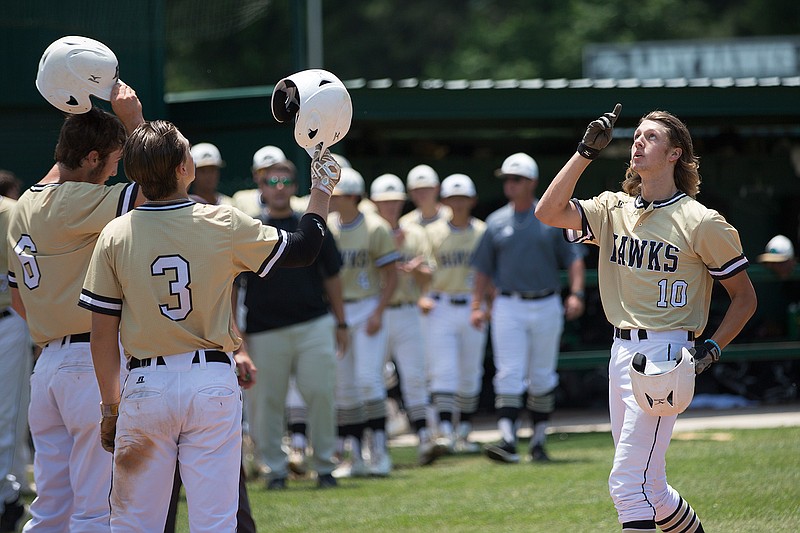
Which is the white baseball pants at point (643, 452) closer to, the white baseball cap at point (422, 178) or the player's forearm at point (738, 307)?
the player's forearm at point (738, 307)

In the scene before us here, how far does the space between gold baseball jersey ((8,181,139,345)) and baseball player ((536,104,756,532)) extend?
1.93 meters

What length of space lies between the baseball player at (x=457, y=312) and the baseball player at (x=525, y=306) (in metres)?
0.89

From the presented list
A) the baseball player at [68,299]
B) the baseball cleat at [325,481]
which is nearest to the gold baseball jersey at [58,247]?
the baseball player at [68,299]

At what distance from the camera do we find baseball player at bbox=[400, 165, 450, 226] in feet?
35.9

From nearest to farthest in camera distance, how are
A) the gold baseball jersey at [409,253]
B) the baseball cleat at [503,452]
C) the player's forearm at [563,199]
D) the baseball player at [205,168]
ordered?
the player's forearm at [563,199] < the baseball player at [205,168] < the baseball cleat at [503,452] < the gold baseball jersey at [409,253]

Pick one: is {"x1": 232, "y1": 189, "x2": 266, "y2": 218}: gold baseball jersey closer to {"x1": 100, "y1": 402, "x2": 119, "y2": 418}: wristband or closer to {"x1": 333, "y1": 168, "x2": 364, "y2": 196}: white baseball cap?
{"x1": 333, "y1": 168, "x2": 364, "y2": 196}: white baseball cap

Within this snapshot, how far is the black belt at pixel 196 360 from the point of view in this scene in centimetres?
414

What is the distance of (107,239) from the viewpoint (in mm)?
4188

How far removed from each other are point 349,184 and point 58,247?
4483 millimetres

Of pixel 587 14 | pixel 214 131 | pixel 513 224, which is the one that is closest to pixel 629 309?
pixel 513 224

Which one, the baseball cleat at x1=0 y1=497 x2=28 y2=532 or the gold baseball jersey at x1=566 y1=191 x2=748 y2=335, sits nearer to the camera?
the gold baseball jersey at x1=566 y1=191 x2=748 y2=335

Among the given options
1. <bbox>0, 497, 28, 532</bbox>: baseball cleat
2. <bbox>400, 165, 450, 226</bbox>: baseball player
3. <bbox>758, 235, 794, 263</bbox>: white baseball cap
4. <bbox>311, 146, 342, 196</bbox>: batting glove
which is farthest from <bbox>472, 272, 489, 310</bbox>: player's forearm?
<bbox>311, 146, 342, 196</bbox>: batting glove

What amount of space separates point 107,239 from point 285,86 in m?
0.94

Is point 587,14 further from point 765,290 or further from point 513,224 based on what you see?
Answer: point 513,224
